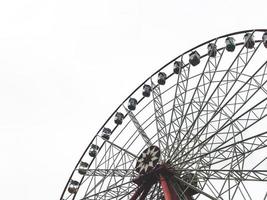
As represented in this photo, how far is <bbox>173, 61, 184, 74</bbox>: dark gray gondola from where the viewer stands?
27.9m

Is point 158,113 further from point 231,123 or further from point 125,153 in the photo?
point 231,123

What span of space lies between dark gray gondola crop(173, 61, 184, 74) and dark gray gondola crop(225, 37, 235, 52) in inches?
108

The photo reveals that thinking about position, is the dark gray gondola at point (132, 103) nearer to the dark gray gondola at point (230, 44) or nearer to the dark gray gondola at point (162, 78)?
the dark gray gondola at point (162, 78)

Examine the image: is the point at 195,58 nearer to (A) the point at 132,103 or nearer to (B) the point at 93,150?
(A) the point at 132,103

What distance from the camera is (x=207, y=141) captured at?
23.5 metres

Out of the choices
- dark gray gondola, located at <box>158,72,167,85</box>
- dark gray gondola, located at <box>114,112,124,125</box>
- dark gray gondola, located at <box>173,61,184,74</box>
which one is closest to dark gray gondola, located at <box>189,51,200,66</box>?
dark gray gondola, located at <box>173,61,184,74</box>

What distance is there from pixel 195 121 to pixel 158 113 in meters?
3.91

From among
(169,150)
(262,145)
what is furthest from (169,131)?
(262,145)

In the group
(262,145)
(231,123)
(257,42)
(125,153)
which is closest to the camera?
(262,145)

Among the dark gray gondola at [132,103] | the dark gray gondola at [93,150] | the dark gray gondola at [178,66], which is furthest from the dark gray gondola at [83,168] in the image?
the dark gray gondola at [178,66]

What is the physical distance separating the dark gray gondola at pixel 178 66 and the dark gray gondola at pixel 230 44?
108 inches

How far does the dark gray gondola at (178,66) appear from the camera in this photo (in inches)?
1097

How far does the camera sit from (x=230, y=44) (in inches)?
1022

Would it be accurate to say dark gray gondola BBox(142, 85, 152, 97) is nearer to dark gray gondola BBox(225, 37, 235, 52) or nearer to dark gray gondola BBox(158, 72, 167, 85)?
dark gray gondola BBox(158, 72, 167, 85)
